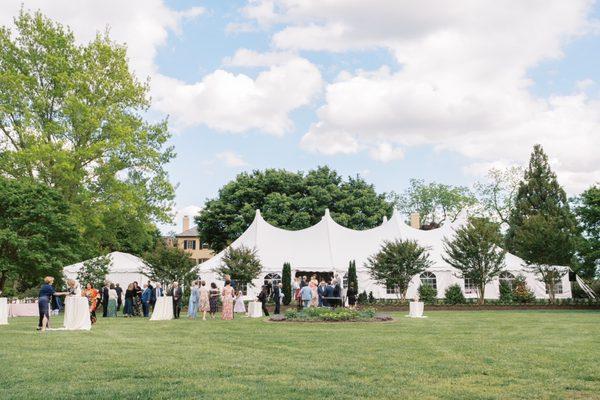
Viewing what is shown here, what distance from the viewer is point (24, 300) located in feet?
93.1

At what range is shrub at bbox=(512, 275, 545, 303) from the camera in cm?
3438

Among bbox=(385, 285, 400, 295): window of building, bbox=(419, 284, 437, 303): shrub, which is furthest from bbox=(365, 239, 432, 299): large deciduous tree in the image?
bbox=(385, 285, 400, 295): window of building

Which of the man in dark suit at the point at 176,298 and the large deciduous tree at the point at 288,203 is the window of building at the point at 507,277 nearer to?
the large deciduous tree at the point at 288,203

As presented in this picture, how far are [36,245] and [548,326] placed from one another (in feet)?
71.4

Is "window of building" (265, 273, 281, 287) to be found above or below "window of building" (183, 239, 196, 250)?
below

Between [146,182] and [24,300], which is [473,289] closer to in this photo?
[146,182]

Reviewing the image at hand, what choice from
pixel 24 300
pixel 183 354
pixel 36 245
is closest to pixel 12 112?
pixel 36 245

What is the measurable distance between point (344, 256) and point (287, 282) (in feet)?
13.8

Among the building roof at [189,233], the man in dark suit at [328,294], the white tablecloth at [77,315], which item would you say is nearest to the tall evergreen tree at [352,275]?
the man in dark suit at [328,294]

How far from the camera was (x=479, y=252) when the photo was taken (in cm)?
3294

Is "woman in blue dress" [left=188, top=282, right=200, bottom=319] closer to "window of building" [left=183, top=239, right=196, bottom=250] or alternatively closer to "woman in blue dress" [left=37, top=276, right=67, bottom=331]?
"woman in blue dress" [left=37, top=276, right=67, bottom=331]

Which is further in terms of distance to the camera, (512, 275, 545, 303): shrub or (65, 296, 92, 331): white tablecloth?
(512, 275, 545, 303): shrub

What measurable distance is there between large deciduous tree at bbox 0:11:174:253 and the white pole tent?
6286 mm

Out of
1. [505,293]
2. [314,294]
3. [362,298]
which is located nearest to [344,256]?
[362,298]
